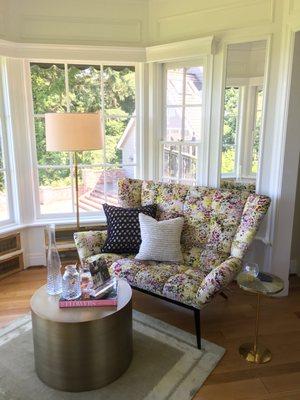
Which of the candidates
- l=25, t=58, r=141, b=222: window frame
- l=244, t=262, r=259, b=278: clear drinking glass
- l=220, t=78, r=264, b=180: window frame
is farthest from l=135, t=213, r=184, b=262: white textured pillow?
l=25, t=58, r=141, b=222: window frame

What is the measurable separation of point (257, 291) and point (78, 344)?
108 centimetres

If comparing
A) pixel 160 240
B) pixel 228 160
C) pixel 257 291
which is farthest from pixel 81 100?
pixel 257 291

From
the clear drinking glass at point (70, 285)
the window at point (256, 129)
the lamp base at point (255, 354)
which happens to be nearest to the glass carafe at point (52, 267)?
the clear drinking glass at point (70, 285)

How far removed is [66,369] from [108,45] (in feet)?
9.09

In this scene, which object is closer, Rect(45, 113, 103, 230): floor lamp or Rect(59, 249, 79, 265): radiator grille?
Rect(45, 113, 103, 230): floor lamp

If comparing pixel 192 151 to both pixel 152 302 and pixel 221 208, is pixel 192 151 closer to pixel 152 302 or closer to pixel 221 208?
pixel 221 208

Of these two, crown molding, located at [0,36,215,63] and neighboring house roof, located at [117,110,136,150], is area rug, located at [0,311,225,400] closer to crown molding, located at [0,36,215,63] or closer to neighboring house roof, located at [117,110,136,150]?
neighboring house roof, located at [117,110,136,150]

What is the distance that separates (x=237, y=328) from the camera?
96.7 inches

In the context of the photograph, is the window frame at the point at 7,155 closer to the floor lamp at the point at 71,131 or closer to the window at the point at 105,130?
the window at the point at 105,130

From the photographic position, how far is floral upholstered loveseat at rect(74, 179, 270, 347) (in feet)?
7.30

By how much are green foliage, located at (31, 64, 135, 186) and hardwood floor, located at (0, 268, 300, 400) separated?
1.16 metres

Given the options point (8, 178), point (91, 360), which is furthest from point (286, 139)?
point (8, 178)

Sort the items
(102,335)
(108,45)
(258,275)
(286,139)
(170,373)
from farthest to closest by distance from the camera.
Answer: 1. (108,45)
2. (286,139)
3. (258,275)
4. (170,373)
5. (102,335)

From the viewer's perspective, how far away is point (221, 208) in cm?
270
